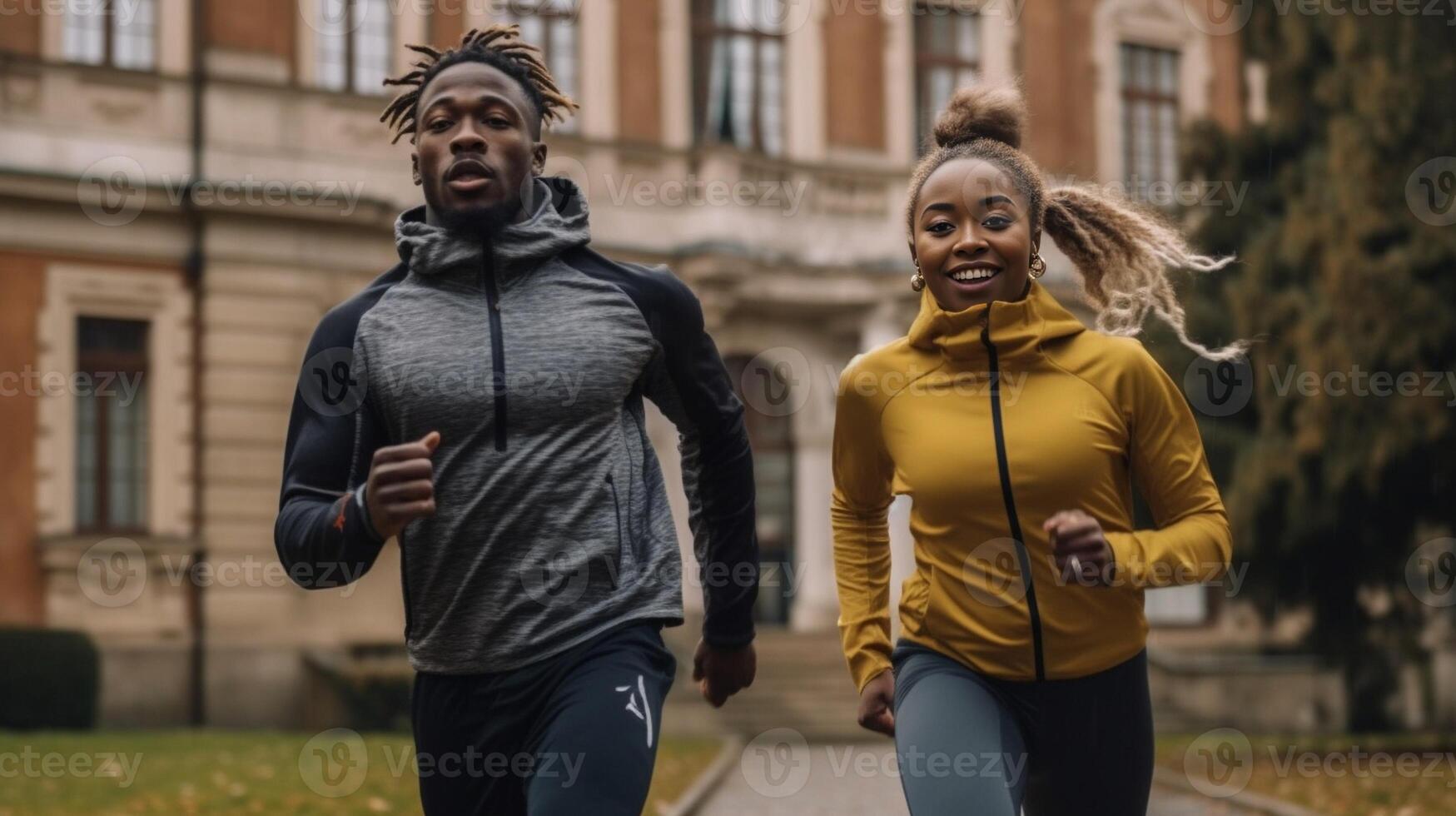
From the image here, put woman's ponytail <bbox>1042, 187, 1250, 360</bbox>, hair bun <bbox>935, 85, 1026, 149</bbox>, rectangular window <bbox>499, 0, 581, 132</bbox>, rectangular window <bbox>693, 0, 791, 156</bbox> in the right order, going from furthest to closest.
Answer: rectangular window <bbox>693, 0, 791, 156</bbox>
rectangular window <bbox>499, 0, 581, 132</bbox>
woman's ponytail <bbox>1042, 187, 1250, 360</bbox>
hair bun <bbox>935, 85, 1026, 149</bbox>

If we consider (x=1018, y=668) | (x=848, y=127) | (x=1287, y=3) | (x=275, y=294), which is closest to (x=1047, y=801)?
(x=1018, y=668)

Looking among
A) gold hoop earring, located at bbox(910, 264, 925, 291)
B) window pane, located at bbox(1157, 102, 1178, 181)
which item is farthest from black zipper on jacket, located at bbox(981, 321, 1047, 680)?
window pane, located at bbox(1157, 102, 1178, 181)

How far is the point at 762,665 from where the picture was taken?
2250cm

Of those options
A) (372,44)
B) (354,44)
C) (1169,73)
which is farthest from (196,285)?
Result: (1169,73)

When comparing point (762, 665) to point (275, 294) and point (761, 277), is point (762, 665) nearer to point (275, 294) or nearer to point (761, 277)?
point (761, 277)

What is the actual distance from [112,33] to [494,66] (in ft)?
57.5

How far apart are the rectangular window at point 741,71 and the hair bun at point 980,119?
63.3 ft

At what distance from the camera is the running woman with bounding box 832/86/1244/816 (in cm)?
452

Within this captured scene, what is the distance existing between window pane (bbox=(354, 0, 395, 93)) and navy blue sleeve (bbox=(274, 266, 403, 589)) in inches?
722

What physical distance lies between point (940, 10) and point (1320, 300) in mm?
11463

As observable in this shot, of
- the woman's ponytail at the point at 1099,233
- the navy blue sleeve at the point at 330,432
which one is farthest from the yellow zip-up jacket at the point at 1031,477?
the navy blue sleeve at the point at 330,432

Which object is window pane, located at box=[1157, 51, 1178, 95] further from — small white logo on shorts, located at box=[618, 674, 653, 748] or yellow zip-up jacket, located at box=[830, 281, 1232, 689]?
small white logo on shorts, located at box=[618, 674, 653, 748]

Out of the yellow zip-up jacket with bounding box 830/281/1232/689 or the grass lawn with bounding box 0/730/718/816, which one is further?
the grass lawn with bounding box 0/730/718/816

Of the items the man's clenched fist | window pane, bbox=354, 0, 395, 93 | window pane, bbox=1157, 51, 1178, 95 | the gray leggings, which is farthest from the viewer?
window pane, bbox=1157, 51, 1178, 95
